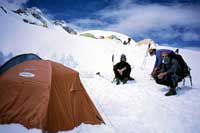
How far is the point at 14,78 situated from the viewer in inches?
184

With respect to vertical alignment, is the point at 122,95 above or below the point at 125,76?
below

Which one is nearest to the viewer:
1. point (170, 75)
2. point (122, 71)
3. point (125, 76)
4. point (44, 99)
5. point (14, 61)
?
point (44, 99)

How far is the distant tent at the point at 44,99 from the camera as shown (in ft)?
14.3

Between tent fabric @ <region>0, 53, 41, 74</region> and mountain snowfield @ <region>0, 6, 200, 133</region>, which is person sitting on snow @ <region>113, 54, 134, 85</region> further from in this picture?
tent fabric @ <region>0, 53, 41, 74</region>

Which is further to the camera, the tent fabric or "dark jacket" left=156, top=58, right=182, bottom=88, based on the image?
"dark jacket" left=156, top=58, right=182, bottom=88

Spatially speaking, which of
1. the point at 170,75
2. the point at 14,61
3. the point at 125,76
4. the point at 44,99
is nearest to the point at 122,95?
the point at 170,75

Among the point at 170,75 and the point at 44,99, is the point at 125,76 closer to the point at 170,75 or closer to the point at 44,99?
the point at 170,75

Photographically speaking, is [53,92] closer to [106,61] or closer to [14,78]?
[14,78]

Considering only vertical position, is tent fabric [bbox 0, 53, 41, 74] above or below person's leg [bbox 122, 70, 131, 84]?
above

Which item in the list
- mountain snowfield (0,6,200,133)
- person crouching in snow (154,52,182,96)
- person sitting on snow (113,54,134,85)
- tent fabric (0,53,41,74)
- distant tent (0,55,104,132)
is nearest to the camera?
distant tent (0,55,104,132)

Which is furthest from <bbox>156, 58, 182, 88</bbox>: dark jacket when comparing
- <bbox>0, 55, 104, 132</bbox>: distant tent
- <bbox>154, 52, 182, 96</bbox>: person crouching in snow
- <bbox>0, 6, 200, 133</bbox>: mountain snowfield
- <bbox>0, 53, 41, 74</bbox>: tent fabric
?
<bbox>0, 53, 41, 74</bbox>: tent fabric

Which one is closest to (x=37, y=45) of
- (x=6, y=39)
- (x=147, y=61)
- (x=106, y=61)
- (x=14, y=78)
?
(x=6, y=39)

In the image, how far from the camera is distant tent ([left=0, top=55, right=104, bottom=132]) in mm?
4359

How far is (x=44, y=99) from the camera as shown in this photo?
176 inches
